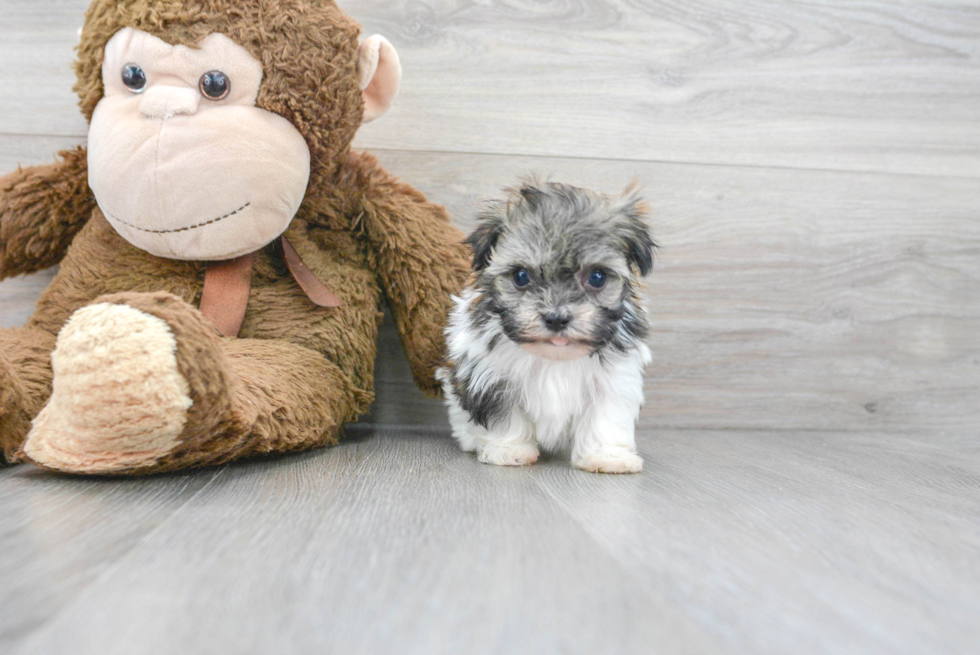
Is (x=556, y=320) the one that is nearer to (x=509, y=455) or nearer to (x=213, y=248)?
(x=509, y=455)

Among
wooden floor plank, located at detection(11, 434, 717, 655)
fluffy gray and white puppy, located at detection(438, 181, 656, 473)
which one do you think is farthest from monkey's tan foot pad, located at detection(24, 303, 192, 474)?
fluffy gray and white puppy, located at detection(438, 181, 656, 473)

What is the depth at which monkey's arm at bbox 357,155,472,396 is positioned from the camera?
1701 mm

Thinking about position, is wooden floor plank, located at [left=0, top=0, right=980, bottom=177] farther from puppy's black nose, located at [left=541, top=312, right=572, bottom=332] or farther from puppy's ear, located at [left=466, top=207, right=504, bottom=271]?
puppy's black nose, located at [left=541, top=312, right=572, bottom=332]

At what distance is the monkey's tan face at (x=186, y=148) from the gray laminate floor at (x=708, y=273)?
0.47 m

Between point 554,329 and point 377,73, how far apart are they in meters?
0.78

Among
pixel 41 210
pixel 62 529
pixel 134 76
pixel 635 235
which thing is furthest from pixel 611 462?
pixel 41 210

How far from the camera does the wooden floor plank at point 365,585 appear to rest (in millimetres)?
670

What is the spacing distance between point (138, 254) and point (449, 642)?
129 cm

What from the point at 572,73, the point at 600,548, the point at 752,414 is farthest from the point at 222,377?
the point at 752,414

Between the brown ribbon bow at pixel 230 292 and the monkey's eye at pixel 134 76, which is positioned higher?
the monkey's eye at pixel 134 76

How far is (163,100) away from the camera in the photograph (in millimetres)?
1410

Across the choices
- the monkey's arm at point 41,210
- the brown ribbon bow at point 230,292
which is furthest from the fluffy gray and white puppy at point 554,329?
the monkey's arm at point 41,210

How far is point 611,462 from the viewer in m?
1.42

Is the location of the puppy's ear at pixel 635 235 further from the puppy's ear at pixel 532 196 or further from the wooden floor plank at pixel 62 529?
the wooden floor plank at pixel 62 529
